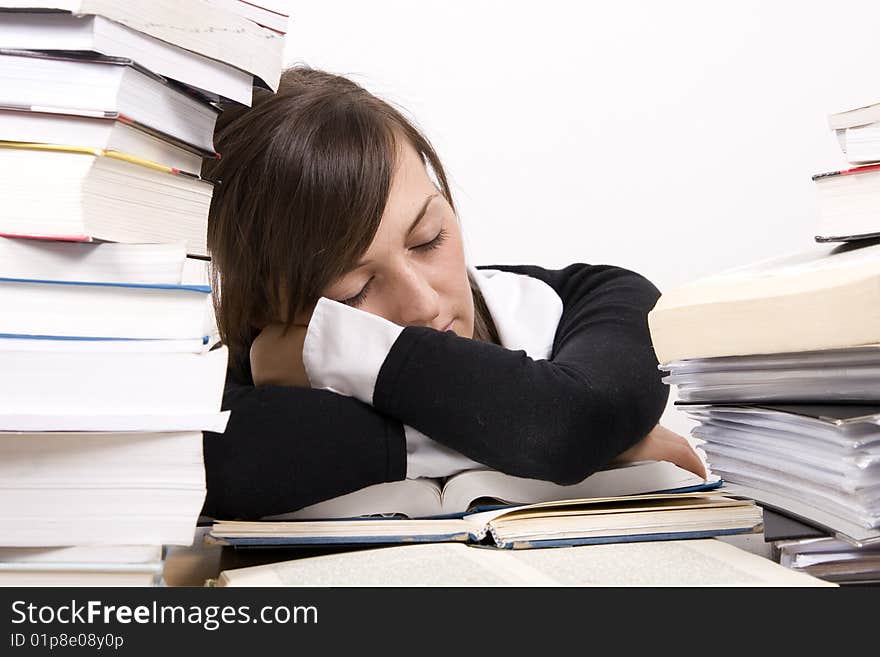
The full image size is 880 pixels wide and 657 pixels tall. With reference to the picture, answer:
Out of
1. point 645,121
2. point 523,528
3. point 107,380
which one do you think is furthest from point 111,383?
point 645,121

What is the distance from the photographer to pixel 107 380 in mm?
657

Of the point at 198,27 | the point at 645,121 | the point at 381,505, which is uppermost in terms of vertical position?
the point at 645,121

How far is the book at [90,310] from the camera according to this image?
668 millimetres

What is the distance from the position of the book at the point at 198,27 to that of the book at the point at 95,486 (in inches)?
11.7

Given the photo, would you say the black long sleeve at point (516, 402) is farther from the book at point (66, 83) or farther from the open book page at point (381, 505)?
the book at point (66, 83)

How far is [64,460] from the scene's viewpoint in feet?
2.20

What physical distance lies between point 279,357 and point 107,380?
625 mm

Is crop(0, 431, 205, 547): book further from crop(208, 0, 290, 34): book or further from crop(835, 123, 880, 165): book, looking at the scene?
crop(835, 123, 880, 165): book

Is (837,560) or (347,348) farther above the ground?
(347,348)

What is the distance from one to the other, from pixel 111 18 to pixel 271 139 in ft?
1.89

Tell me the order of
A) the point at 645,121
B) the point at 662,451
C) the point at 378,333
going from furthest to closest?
the point at 645,121 < the point at 662,451 < the point at 378,333

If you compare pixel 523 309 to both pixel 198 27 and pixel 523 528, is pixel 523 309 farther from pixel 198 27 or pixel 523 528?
pixel 198 27

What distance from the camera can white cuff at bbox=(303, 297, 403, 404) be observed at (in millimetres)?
992
